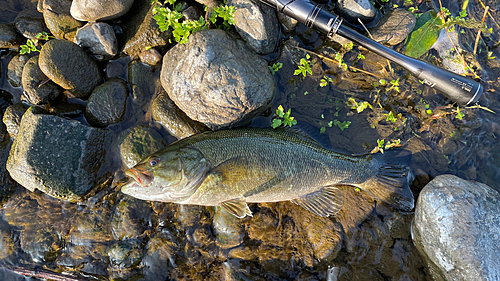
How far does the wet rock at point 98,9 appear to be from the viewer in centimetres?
441

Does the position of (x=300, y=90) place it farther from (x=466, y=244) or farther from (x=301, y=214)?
(x=466, y=244)

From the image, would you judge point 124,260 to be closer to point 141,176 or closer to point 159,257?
point 159,257

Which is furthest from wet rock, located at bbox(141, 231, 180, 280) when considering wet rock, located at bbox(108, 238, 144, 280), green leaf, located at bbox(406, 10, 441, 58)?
green leaf, located at bbox(406, 10, 441, 58)

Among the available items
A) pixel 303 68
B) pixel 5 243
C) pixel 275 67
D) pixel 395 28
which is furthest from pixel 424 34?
pixel 5 243

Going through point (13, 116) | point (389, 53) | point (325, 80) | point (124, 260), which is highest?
point (389, 53)

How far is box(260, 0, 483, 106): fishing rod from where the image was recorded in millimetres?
3930

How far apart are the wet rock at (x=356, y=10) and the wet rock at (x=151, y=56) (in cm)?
340

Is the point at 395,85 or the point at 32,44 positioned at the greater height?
the point at 395,85

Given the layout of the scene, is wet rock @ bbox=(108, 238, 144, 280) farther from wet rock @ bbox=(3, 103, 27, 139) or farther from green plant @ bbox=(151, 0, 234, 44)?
green plant @ bbox=(151, 0, 234, 44)

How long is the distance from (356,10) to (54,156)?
5832mm

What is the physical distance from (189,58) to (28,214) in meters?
4.28

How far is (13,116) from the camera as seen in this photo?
4.75m

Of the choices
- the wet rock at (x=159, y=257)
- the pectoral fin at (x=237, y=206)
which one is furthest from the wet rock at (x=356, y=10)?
the wet rock at (x=159, y=257)

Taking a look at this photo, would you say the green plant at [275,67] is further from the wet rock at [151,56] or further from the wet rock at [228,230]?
the wet rock at [228,230]
